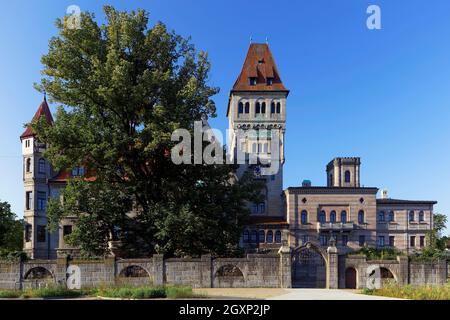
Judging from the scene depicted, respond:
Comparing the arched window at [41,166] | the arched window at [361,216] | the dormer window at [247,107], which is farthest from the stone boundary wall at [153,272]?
the dormer window at [247,107]

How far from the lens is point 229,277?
2923 cm

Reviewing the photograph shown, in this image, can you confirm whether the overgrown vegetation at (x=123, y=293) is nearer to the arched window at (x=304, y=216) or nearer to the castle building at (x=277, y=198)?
the castle building at (x=277, y=198)

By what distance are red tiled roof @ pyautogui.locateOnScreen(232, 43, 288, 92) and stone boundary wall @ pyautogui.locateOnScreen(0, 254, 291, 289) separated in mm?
36188

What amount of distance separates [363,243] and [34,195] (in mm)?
36211

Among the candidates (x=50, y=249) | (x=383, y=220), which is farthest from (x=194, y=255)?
(x=383, y=220)

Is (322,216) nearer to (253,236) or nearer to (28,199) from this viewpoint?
(253,236)

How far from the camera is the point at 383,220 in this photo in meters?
60.6

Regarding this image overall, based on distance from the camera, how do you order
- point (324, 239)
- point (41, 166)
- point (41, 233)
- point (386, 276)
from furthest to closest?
point (324, 239) < point (41, 166) < point (41, 233) < point (386, 276)

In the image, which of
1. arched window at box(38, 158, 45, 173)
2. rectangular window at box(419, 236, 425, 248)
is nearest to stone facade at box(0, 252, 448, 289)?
arched window at box(38, 158, 45, 173)

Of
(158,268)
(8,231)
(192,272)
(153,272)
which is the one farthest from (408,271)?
(8,231)

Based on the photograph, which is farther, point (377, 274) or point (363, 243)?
point (363, 243)

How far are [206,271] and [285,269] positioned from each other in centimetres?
454

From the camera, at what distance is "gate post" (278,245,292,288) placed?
29.1 meters
